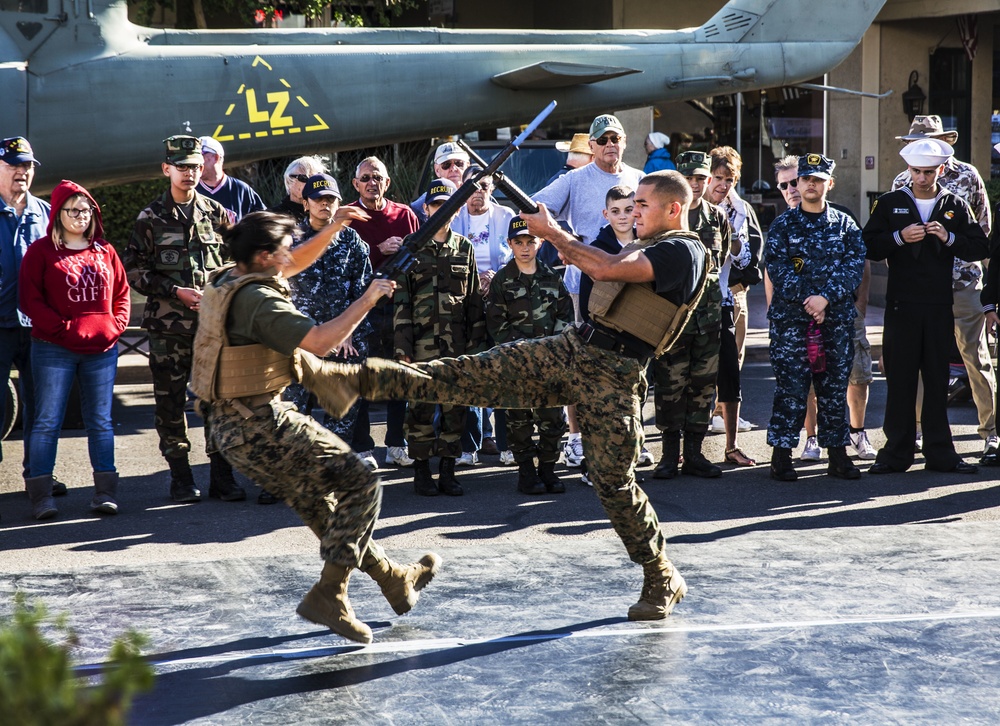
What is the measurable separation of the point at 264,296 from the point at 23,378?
388cm

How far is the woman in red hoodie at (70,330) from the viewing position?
22.5ft

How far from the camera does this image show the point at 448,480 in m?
7.57

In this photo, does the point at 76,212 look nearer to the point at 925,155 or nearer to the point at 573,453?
the point at 573,453

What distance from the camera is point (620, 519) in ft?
16.8

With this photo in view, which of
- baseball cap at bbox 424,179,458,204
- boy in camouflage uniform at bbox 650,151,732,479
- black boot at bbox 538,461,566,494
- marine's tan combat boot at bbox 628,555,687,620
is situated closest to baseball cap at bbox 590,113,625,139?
boy in camouflage uniform at bbox 650,151,732,479

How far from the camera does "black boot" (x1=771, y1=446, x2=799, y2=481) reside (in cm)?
786

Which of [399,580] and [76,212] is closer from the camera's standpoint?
[399,580]

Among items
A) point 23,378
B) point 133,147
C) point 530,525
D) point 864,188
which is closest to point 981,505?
point 530,525

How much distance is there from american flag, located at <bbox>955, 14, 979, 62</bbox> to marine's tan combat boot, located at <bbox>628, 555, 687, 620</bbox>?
1844 cm

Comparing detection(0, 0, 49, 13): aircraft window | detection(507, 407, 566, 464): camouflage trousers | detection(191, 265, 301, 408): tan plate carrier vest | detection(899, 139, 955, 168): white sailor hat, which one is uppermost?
detection(0, 0, 49, 13): aircraft window

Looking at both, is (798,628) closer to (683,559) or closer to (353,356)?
(683,559)

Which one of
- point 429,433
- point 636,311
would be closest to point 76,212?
point 429,433

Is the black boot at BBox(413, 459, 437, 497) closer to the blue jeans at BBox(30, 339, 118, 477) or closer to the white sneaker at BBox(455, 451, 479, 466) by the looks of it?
the white sneaker at BBox(455, 451, 479, 466)

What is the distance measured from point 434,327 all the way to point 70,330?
6.88 feet
